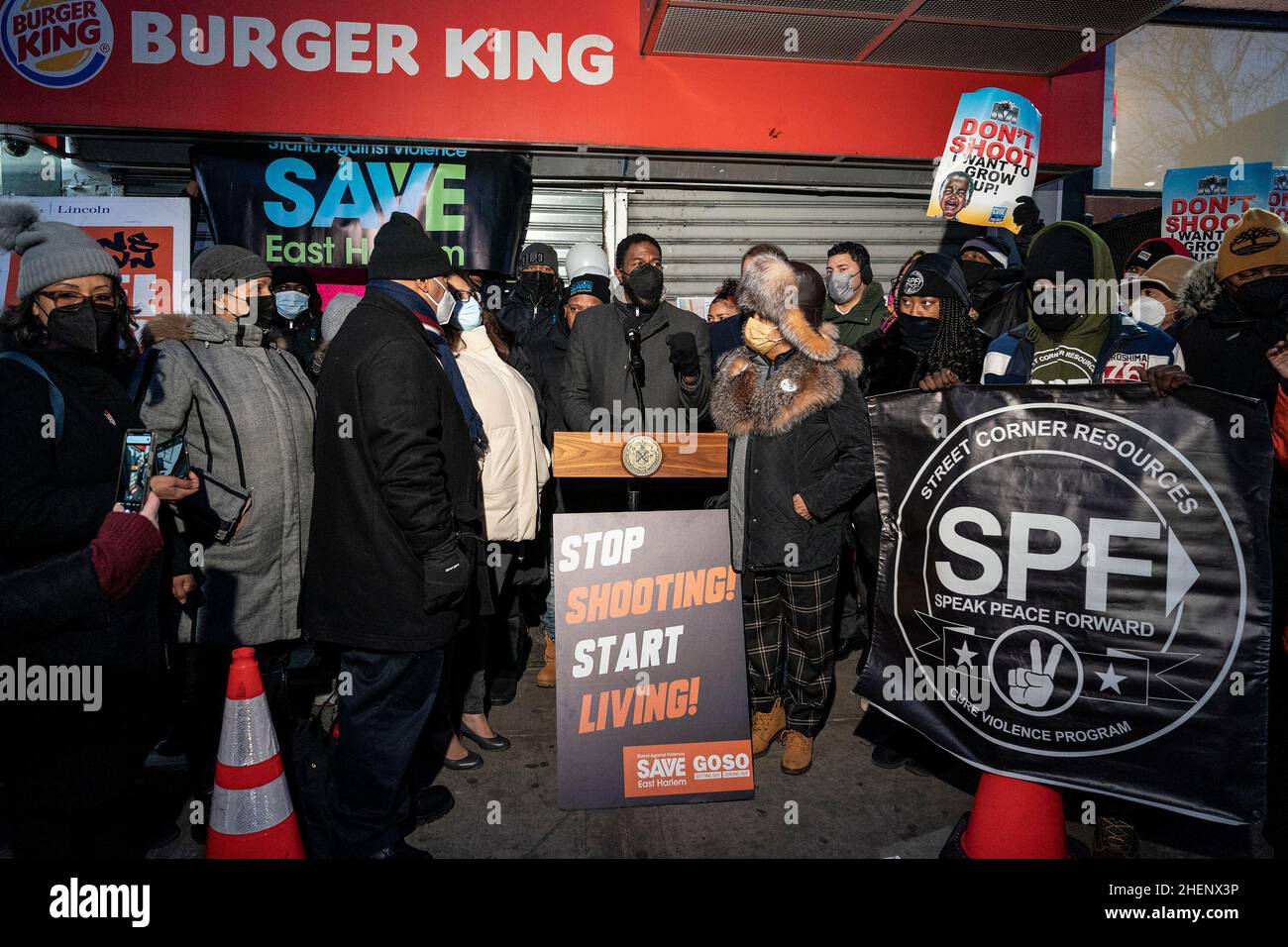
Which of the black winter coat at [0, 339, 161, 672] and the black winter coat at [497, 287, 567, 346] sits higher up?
the black winter coat at [497, 287, 567, 346]

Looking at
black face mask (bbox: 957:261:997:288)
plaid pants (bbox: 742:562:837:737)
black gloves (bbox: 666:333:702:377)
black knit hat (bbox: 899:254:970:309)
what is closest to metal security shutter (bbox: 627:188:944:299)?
black face mask (bbox: 957:261:997:288)

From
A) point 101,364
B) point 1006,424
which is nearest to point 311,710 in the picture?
point 101,364

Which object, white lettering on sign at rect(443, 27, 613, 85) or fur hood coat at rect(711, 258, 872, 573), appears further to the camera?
white lettering on sign at rect(443, 27, 613, 85)

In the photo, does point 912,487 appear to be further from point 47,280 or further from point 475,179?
point 475,179

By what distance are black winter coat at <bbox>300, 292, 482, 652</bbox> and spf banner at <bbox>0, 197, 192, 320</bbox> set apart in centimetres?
479

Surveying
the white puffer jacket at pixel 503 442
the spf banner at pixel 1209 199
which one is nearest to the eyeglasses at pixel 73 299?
the white puffer jacket at pixel 503 442

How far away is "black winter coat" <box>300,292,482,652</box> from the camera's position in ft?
9.52

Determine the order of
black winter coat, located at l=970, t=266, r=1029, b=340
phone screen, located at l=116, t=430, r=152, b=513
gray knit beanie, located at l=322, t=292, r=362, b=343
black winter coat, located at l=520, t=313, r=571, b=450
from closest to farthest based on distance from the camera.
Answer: phone screen, located at l=116, t=430, r=152, b=513 < gray knit beanie, located at l=322, t=292, r=362, b=343 < black winter coat, located at l=520, t=313, r=571, b=450 < black winter coat, located at l=970, t=266, r=1029, b=340

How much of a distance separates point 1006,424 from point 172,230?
22.6ft

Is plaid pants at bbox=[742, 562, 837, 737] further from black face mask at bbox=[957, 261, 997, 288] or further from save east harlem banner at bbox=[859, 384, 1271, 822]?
black face mask at bbox=[957, 261, 997, 288]

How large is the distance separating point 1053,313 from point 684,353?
5.81 ft

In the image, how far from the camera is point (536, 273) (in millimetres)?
6027

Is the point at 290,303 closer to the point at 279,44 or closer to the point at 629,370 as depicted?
the point at 279,44

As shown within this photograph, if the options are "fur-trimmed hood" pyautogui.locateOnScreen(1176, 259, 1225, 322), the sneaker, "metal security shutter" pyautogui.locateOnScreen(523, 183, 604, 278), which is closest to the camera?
the sneaker
